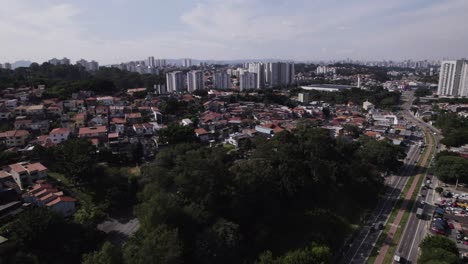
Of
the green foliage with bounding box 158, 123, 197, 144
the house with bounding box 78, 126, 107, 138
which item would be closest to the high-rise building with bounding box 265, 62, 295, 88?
the green foliage with bounding box 158, 123, 197, 144

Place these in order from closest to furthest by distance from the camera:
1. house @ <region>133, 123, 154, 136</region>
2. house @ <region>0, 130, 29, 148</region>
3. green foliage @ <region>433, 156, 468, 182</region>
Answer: green foliage @ <region>433, 156, 468, 182</region>, house @ <region>0, 130, 29, 148</region>, house @ <region>133, 123, 154, 136</region>

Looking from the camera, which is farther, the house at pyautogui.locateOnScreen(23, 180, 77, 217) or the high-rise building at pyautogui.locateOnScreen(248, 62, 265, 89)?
the high-rise building at pyautogui.locateOnScreen(248, 62, 265, 89)

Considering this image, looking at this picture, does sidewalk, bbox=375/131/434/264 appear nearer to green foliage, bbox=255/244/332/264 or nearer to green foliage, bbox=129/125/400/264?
green foliage, bbox=129/125/400/264

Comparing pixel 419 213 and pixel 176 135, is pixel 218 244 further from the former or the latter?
pixel 419 213

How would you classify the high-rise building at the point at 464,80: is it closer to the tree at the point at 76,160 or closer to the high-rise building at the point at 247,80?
the high-rise building at the point at 247,80

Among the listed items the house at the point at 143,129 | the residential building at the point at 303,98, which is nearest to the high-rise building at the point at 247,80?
the residential building at the point at 303,98

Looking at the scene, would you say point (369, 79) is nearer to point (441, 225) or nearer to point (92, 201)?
point (441, 225)

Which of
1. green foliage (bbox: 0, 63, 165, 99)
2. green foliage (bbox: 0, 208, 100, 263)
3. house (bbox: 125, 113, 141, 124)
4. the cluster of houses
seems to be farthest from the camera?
green foliage (bbox: 0, 63, 165, 99)
